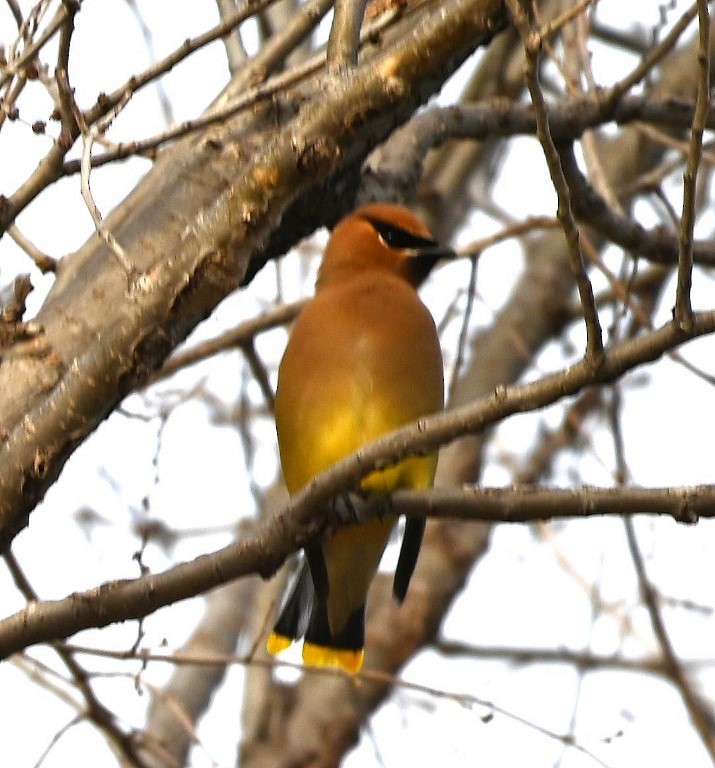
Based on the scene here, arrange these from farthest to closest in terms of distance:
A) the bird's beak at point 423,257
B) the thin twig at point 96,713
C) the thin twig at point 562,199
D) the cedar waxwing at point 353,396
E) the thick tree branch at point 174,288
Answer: the bird's beak at point 423,257 < the thin twig at point 96,713 < the cedar waxwing at point 353,396 < the thick tree branch at point 174,288 < the thin twig at point 562,199

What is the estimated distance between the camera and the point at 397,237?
4.73m

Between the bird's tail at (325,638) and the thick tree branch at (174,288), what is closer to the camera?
the thick tree branch at (174,288)

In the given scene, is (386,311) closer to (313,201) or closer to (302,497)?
(313,201)

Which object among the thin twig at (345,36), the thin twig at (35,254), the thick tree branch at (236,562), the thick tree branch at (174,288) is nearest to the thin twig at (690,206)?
the thick tree branch at (236,562)

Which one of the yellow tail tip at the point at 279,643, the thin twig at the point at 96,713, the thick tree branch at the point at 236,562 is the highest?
the yellow tail tip at the point at 279,643

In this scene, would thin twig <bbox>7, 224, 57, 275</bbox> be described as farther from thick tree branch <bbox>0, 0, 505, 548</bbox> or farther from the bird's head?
the bird's head

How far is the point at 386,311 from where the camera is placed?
14.1ft

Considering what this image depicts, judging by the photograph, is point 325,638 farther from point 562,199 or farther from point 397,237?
point 562,199

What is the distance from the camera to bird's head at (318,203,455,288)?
4.61m

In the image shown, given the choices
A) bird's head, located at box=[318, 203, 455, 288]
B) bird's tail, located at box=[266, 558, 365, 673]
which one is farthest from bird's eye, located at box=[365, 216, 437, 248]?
bird's tail, located at box=[266, 558, 365, 673]

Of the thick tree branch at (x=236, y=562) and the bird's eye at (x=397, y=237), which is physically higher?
the bird's eye at (x=397, y=237)

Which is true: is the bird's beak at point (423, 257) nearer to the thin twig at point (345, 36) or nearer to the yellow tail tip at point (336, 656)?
the yellow tail tip at point (336, 656)

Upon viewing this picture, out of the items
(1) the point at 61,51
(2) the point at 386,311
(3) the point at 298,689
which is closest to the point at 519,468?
(3) the point at 298,689

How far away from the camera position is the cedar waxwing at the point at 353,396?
13.3 feet
